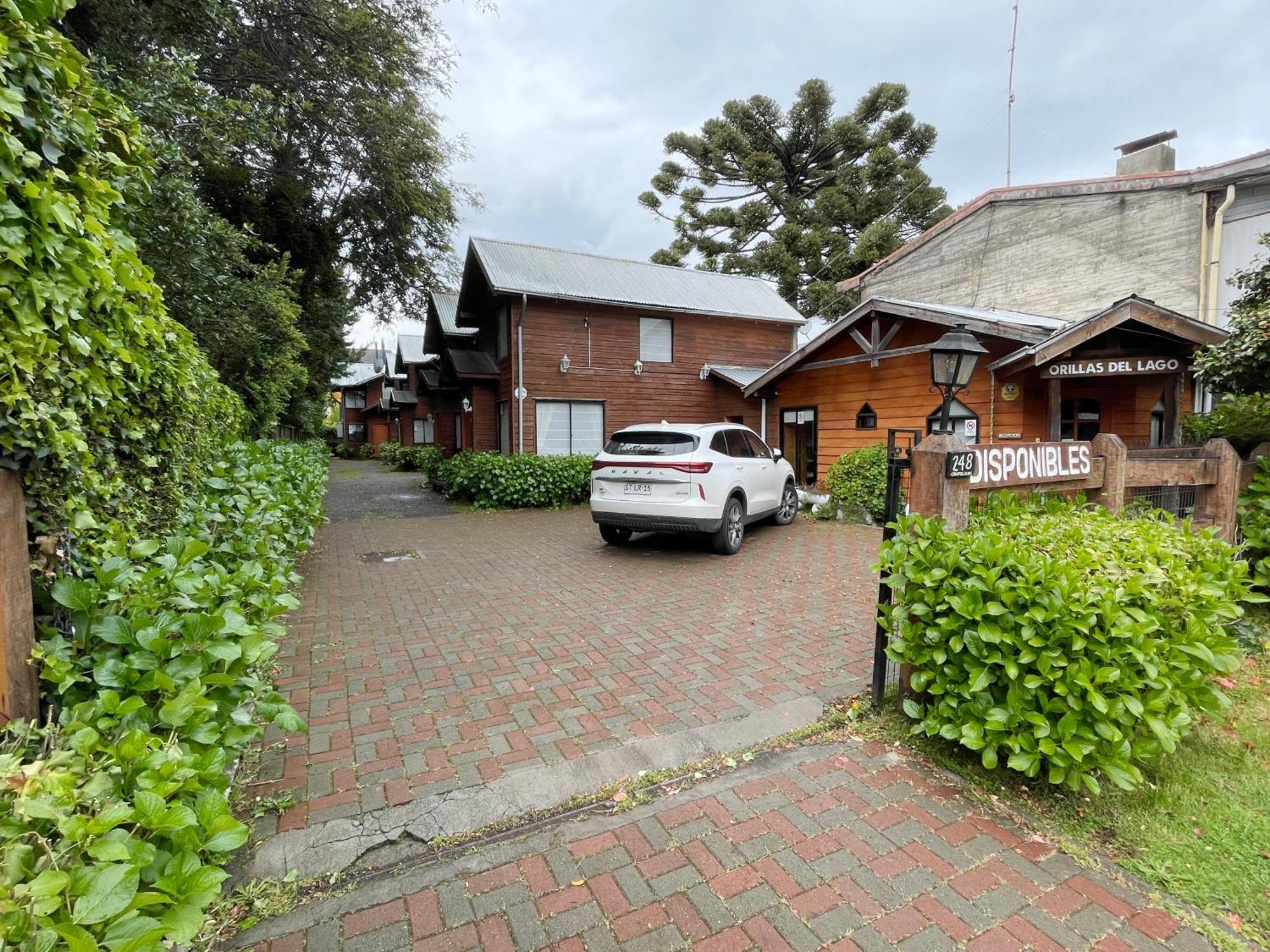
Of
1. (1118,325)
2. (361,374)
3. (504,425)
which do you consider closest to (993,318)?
(1118,325)

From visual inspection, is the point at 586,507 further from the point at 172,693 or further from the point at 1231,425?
the point at 172,693

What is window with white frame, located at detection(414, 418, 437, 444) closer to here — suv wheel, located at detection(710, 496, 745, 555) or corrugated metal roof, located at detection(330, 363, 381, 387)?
corrugated metal roof, located at detection(330, 363, 381, 387)

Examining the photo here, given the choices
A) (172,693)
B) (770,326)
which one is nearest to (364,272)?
(770,326)

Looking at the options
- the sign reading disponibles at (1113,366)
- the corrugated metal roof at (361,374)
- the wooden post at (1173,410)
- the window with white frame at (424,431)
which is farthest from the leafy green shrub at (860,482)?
the corrugated metal roof at (361,374)

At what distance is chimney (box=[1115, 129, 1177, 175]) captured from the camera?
1327 cm

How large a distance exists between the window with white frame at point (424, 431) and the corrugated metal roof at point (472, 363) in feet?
38.1

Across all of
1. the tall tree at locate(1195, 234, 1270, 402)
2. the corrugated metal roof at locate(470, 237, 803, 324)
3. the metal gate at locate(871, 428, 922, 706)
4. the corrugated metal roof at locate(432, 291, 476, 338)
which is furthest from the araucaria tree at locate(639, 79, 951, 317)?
the metal gate at locate(871, 428, 922, 706)

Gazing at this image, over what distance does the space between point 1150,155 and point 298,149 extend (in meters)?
20.7

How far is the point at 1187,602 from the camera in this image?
2.67m

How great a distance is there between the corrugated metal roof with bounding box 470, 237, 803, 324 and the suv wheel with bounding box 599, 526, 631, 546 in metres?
7.53

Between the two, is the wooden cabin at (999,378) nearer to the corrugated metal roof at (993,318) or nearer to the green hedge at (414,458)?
the corrugated metal roof at (993,318)

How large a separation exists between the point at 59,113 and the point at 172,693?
6.76ft

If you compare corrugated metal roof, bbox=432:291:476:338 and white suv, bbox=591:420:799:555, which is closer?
white suv, bbox=591:420:799:555

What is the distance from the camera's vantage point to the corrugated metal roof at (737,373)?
15.3 metres
